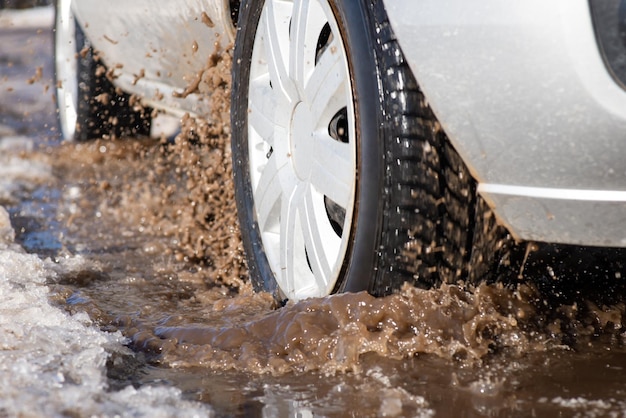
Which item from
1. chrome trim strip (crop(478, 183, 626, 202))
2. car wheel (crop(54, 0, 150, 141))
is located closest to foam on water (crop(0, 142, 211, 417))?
chrome trim strip (crop(478, 183, 626, 202))

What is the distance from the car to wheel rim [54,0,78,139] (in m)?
2.23

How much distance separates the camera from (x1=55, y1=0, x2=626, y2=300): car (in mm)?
1896

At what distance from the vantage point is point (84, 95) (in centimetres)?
495

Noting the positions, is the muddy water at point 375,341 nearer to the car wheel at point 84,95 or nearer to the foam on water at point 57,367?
the foam on water at point 57,367

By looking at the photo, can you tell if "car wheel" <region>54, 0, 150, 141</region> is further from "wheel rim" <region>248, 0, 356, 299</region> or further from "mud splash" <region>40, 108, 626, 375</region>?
"wheel rim" <region>248, 0, 356, 299</region>

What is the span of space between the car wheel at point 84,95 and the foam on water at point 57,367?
208 centimetres

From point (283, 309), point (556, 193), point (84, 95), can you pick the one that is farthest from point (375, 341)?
point (84, 95)

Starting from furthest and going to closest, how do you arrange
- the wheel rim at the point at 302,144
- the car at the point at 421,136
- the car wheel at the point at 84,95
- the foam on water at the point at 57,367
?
the car wheel at the point at 84,95
the wheel rim at the point at 302,144
the foam on water at the point at 57,367
the car at the point at 421,136

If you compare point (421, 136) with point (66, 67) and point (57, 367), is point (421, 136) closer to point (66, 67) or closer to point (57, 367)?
point (57, 367)

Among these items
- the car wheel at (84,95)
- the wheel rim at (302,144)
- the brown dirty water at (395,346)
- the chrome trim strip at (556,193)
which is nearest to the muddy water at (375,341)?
the brown dirty water at (395,346)

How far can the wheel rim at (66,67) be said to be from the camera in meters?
4.96

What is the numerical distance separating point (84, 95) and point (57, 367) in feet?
9.75

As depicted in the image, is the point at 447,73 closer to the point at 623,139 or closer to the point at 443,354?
the point at 623,139

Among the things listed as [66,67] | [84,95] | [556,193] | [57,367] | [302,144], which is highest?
[66,67]
